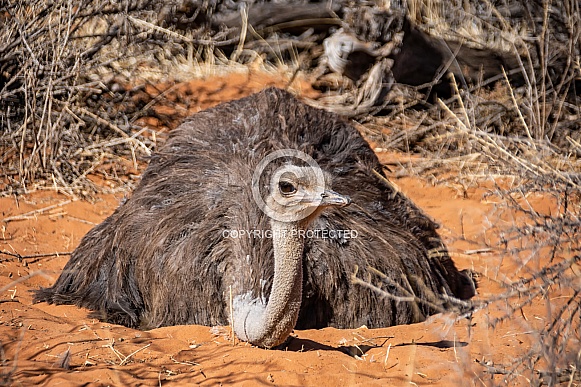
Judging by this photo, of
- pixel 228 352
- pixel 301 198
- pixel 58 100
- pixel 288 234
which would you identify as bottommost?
pixel 228 352

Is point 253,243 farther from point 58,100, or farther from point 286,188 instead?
point 58,100

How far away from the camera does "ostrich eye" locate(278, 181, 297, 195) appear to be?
3.63 metres

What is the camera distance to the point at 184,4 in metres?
9.24

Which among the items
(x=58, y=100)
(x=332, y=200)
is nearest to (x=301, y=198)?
(x=332, y=200)

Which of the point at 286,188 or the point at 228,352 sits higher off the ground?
the point at 286,188

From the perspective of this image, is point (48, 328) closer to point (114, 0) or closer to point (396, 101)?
point (114, 0)

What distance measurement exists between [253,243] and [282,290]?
0.71 meters

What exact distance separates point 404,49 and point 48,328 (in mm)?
5265

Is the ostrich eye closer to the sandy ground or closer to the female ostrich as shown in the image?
the female ostrich

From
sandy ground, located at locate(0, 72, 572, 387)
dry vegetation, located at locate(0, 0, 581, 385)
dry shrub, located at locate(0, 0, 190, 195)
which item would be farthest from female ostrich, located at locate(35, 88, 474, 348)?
dry shrub, located at locate(0, 0, 190, 195)

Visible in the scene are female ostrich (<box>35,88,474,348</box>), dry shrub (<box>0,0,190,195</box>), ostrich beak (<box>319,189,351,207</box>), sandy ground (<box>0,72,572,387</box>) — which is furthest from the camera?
dry shrub (<box>0,0,190,195</box>)

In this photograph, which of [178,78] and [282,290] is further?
[178,78]

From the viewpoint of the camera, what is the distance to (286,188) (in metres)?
3.70

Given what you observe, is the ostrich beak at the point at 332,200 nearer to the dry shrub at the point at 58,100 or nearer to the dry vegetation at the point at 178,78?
the dry vegetation at the point at 178,78
